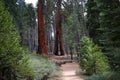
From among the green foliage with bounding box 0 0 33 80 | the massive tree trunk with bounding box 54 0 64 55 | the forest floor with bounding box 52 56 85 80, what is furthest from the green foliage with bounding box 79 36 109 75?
the massive tree trunk with bounding box 54 0 64 55

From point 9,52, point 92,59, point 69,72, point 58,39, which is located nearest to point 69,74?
point 69,72

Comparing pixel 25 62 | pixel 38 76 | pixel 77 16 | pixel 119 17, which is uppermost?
pixel 77 16

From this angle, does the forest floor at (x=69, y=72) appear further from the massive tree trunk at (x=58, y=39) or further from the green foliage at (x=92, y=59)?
the massive tree trunk at (x=58, y=39)

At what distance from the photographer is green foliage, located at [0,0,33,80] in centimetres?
934

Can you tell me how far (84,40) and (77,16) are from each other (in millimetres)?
25033

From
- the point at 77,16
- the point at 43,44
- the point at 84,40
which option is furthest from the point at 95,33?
the point at 77,16

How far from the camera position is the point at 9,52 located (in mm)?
9531

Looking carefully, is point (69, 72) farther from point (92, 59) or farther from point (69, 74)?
point (92, 59)

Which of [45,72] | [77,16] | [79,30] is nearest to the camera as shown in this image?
[45,72]

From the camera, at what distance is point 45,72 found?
1329cm

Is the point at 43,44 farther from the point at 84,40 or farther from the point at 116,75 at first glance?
the point at 116,75

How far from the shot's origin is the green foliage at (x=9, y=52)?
934cm

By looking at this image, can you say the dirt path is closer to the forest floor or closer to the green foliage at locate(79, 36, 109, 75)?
the forest floor

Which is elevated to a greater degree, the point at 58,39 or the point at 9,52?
the point at 58,39
